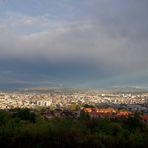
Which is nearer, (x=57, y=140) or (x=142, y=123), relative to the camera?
(x=57, y=140)

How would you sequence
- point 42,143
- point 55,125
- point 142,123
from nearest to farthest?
1. point 42,143
2. point 55,125
3. point 142,123

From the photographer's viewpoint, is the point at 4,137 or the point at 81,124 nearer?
the point at 4,137

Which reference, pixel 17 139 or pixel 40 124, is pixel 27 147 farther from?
pixel 40 124

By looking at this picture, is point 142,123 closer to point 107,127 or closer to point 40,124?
point 107,127

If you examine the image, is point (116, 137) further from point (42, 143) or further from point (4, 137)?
point (4, 137)

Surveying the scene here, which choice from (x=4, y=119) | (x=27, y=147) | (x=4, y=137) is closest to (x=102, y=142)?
(x=27, y=147)

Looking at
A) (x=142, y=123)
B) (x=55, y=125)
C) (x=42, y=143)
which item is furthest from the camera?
(x=142, y=123)

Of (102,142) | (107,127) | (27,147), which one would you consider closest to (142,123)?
(107,127)
